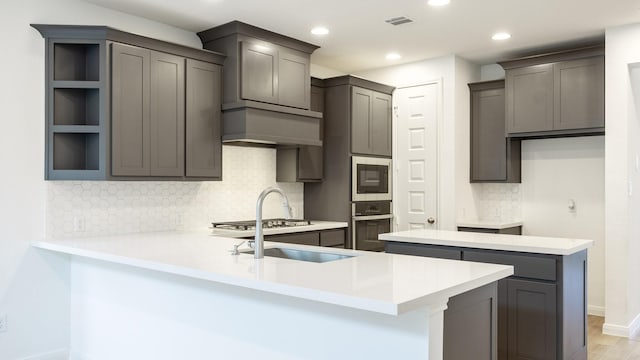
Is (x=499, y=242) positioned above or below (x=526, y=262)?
above

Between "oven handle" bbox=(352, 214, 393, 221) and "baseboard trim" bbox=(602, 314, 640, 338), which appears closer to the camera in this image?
"baseboard trim" bbox=(602, 314, 640, 338)

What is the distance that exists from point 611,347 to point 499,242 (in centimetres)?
170

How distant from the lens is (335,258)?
2.74m

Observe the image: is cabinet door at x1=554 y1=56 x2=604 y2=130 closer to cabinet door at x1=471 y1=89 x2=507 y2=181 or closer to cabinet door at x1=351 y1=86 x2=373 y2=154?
cabinet door at x1=471 y1=89 x2=507 y2=181

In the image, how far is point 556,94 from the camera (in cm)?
491

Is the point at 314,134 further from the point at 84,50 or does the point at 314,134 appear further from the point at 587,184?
the point at 587,184

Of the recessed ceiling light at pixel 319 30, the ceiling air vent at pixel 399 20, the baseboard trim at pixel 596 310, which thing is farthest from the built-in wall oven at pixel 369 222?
the baseboard trim at pixel 596 310

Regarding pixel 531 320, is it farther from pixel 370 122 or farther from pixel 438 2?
pixel 370 122

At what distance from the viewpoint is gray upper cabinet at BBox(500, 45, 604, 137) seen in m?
4.68

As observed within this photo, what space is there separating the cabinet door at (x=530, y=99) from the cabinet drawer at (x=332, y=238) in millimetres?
2114

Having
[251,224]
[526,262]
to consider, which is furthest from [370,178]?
[526,262]

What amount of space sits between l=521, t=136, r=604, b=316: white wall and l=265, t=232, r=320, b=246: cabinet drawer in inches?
98.2

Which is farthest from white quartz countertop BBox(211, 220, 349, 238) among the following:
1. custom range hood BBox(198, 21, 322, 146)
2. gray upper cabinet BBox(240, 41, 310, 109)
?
gray upper cabinet BBox(240, 41, 310, 109)

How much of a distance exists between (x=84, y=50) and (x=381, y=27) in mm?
2531
